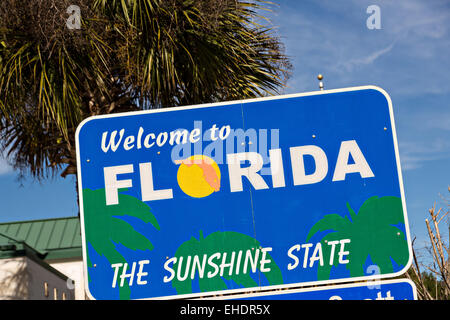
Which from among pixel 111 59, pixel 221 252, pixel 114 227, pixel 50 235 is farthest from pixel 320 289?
pixel 50 235

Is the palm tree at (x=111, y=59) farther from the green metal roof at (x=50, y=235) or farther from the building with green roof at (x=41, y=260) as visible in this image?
the green metal roof at (x=50, y=235)

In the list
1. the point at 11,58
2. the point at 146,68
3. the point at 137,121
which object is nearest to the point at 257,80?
the point at 146,68

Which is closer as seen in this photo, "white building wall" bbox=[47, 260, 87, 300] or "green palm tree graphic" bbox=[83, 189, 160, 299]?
"green palm tree graphic" bbox=[83, 189, 160, 299]

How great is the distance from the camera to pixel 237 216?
5.60ft

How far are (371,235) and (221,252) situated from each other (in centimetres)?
51

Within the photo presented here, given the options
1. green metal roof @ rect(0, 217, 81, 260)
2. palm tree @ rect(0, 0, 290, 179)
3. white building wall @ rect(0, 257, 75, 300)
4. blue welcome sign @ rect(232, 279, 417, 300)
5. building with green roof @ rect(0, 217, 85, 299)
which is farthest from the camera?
green metal roof @ rect(0, 217, 81, 260)

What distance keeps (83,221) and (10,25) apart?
5.17 meters

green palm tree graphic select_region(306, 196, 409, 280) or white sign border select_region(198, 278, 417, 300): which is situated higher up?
green palm tree graphic select_region(306, 196, 409, 280)

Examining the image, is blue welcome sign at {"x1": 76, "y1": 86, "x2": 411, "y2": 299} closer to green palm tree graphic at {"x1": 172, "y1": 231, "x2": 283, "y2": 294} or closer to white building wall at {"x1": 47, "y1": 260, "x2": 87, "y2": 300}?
green palm tree graphic at {"x1": 172, "y1": 231, "x2": 283, "y2": 294}

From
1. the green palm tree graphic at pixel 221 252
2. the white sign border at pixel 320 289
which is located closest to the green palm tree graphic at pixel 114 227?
the green palm tree graphic at pixel 221 252

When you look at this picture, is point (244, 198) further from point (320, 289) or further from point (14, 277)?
point (14, 277)

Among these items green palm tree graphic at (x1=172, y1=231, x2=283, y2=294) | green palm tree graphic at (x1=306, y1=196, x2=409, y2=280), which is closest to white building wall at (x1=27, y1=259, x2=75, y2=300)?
green palm tree graphic at (x1=172, y1=231, x2=283, y2=294)

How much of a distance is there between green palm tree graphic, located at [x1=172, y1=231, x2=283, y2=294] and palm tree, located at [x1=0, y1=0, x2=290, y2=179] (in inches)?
183

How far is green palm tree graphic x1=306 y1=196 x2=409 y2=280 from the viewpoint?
165 cm
